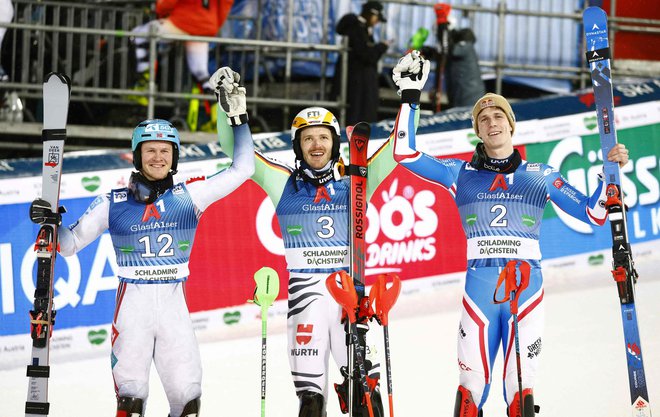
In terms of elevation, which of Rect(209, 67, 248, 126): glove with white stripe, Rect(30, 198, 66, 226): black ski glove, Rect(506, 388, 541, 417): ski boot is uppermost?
Rect(209, 67, 248, 126): glove with white stripe

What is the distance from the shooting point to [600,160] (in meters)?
12.4

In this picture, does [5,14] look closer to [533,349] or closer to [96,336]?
[96,336]

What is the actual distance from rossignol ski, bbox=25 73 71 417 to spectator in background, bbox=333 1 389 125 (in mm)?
5246

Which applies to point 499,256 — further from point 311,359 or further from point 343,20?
point 343,20

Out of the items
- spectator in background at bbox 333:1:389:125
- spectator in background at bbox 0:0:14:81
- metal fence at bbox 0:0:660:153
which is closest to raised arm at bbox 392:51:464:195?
spectator in background at bbox 333:1:389:125

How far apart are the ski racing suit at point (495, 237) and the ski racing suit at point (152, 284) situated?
1.46 metres

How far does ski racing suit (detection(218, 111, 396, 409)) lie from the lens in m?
7.70

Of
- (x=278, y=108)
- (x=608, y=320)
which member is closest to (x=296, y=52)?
(x=278, y=108)

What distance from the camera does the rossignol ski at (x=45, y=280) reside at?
7.74 metres

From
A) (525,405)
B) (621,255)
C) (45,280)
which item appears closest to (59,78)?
(45,280)

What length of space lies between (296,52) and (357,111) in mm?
1646

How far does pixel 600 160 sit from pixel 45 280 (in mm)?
6372

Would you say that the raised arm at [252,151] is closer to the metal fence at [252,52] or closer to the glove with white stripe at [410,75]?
the glove with white stripe at [410,75]

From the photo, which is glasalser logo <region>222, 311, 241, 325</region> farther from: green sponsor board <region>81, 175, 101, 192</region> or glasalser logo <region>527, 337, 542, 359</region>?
glasalser logo <region>527, 337, 542, 359</region>
